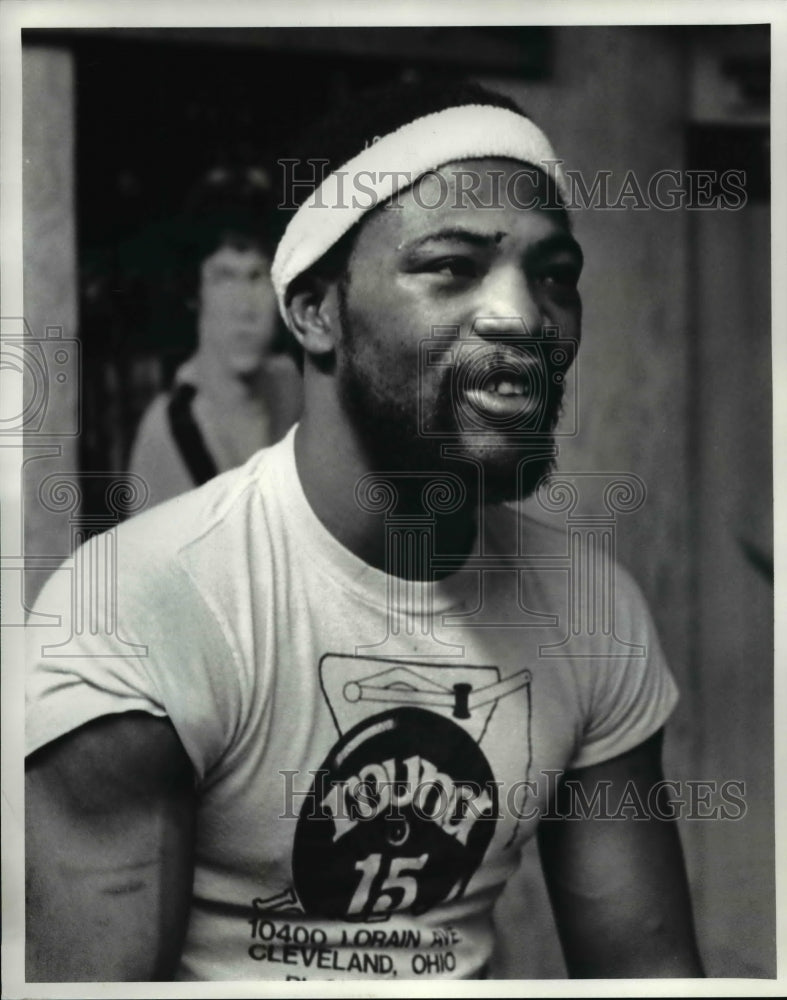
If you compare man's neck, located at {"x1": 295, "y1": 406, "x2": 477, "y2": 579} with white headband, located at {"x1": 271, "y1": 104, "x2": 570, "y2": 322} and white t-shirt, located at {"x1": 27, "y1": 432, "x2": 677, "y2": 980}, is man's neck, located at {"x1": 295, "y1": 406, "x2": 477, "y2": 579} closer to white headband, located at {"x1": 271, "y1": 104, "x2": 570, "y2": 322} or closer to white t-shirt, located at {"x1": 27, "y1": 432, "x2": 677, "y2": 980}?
white t-shirt, located at {"x1": 27, "y1": 432, "x2": 677, "y2": 980}

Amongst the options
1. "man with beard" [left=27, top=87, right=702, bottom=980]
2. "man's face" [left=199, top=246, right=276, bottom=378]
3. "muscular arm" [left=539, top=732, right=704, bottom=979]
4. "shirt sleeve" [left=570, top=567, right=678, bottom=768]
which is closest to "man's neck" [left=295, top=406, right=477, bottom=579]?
"man with beard" [left=27, top=87, right=702, bottom=980]

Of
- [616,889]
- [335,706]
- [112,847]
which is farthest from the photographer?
[616,889]

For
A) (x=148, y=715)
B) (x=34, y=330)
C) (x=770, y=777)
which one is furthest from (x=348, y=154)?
(x=770, y=777)

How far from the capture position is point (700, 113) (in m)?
3.56

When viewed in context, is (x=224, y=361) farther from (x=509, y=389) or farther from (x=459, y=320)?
(x=509, y=389)

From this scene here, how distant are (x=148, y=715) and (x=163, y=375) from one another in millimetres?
932

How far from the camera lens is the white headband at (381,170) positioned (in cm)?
340

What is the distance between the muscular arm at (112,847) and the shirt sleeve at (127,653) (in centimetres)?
5

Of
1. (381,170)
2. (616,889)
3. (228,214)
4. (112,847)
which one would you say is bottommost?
(616,889)

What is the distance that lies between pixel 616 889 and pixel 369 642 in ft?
3.31

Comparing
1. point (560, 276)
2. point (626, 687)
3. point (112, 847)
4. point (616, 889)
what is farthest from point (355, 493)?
point (616, 889)

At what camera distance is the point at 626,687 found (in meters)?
3.54

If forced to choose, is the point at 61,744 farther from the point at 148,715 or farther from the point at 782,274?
the point at 782,274

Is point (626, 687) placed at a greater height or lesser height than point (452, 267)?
lesser
